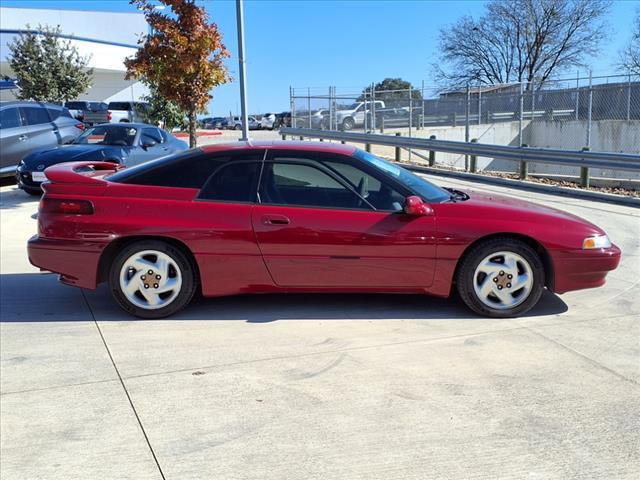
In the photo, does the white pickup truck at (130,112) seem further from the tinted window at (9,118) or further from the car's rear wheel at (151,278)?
the car's rear wheel at (151,278)

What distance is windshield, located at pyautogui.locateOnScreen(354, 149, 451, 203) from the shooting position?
16.4 ft

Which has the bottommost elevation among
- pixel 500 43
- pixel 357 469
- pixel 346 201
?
pixel 357 469

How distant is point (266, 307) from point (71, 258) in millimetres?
1648

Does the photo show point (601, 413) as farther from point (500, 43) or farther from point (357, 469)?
point (500, 43)

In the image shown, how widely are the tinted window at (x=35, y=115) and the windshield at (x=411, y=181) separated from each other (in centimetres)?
1091

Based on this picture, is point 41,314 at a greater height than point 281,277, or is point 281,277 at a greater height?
point 281,277

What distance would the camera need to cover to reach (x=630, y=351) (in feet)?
13.9

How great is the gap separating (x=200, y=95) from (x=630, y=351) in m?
11.1

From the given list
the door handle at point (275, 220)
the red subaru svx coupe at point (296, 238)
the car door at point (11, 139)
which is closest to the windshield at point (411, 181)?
the red subaru svx coupe at point (296, 238)

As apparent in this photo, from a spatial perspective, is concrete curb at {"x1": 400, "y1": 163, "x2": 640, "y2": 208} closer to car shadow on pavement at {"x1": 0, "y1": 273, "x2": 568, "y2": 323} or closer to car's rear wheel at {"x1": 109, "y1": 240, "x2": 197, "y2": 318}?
car shadow on pavement at {"x1": 0, "y1": 273, "x2": 568, "y2": 323}

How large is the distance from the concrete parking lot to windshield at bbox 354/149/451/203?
0.96 metres

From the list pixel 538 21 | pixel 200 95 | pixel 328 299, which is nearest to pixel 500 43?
pixel 538 21

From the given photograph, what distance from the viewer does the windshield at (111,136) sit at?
1116 cm

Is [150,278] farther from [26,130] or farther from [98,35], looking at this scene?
[98,35]
